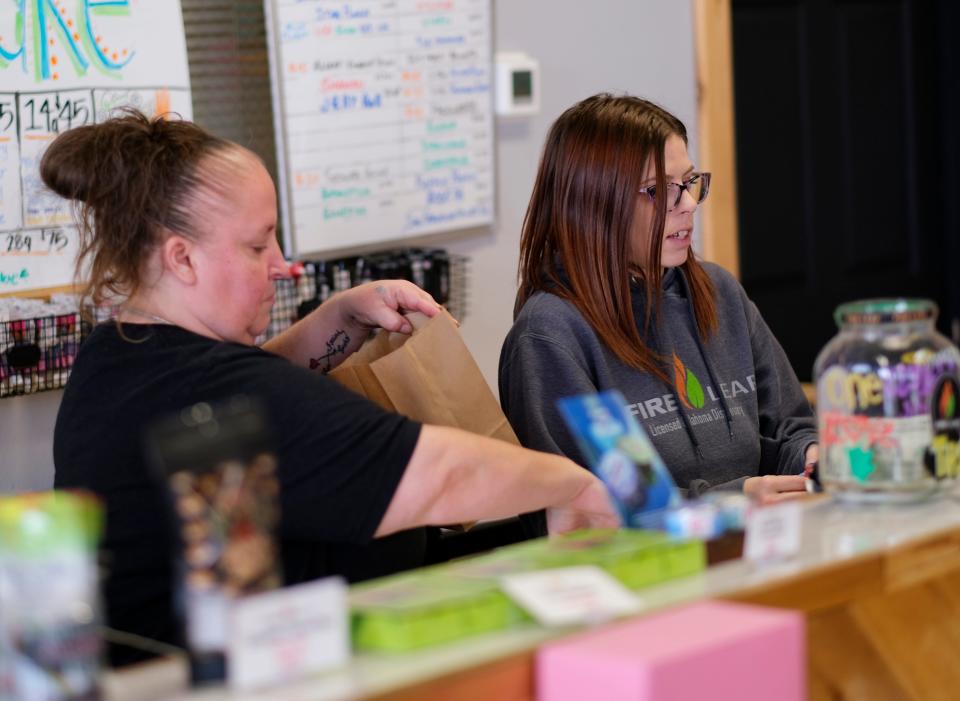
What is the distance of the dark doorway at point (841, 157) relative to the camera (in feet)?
14.4

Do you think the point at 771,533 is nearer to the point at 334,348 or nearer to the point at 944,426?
the point at 944,426

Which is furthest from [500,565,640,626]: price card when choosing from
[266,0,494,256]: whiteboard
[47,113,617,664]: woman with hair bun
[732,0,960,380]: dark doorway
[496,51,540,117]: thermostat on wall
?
[732,0,960,380]: dark doorway

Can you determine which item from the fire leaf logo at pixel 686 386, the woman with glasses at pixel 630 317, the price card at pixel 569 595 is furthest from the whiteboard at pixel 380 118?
the price card at pixel 569 595

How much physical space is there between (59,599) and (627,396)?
138 centimetres

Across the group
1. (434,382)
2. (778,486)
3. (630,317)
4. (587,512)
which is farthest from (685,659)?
(630,317)

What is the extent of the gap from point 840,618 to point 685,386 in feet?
3.07

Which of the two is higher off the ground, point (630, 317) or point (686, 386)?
point (630, 317)

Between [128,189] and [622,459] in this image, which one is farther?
[128,189]

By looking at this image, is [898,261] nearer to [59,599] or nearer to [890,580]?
[890,580]

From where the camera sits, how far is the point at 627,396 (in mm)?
2248

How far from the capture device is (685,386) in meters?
2.31

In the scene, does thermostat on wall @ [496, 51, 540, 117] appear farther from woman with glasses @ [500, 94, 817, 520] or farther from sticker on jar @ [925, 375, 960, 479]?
sticker on jar @ [925, 375, 960, 479]

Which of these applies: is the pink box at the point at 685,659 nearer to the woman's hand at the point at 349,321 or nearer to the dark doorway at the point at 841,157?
the woman's hand at the point at 349,321

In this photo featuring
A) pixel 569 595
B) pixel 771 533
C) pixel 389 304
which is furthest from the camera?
pixel 389 304
